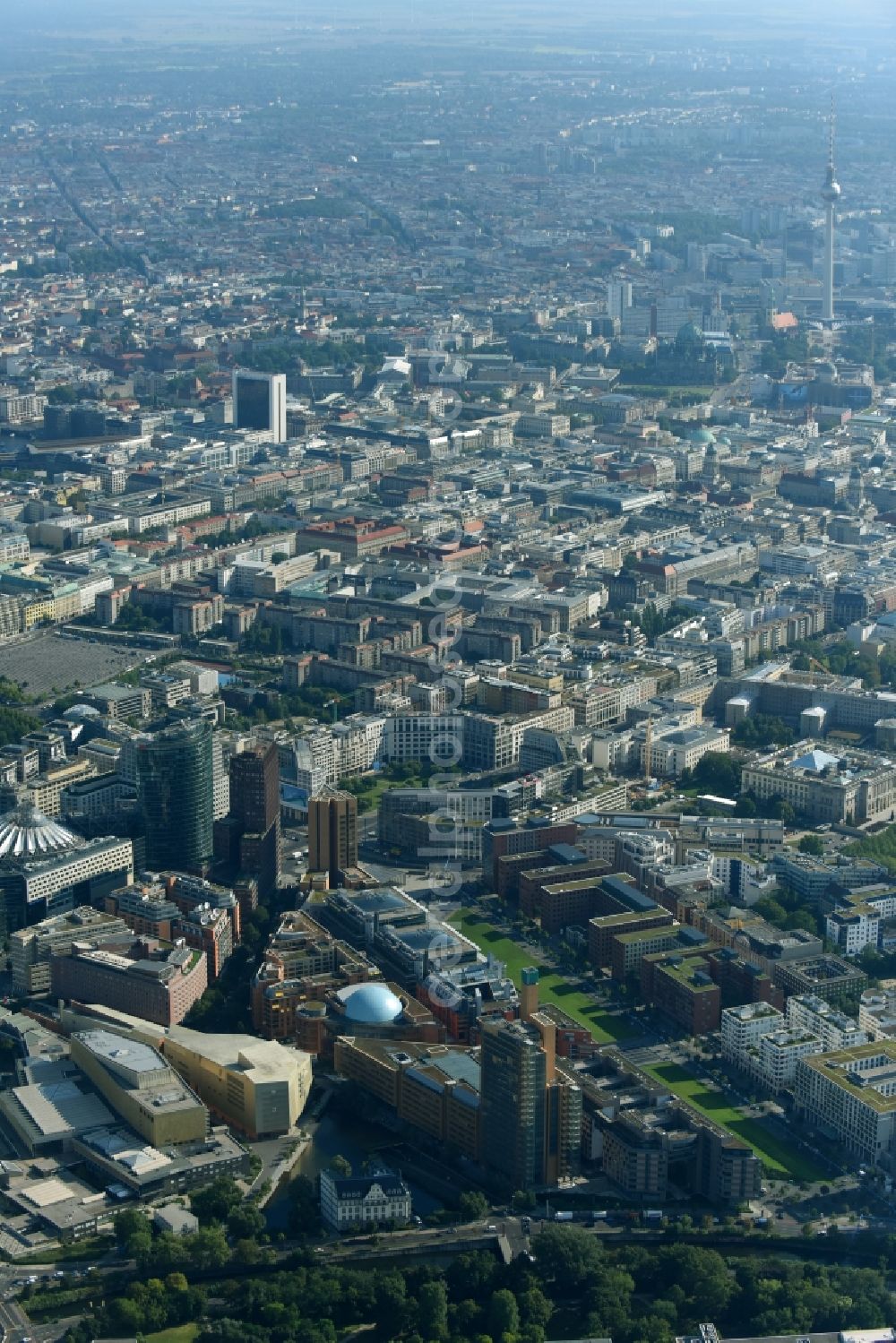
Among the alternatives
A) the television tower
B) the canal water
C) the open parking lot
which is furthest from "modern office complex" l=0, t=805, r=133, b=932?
the television tower

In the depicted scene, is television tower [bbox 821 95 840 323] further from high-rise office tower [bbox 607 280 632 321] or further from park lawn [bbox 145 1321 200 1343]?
park lawn [bbox 145 1321 200 1343]

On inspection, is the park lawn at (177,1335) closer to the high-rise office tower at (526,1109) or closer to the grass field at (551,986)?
the high-rise office tower at (526,1109)

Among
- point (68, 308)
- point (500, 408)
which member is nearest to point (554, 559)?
point (500, 408)

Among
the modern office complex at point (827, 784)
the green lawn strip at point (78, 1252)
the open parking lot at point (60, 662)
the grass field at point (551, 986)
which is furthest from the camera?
the open parking lot at point (60, 662)

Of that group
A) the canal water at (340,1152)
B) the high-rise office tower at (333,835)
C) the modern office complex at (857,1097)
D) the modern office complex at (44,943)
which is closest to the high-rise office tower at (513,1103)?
the canal water at (340,1152)

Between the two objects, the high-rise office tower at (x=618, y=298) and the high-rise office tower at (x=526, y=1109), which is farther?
the high-rise office tower at (x=618, y=298)

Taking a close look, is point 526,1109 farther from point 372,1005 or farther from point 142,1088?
point 142,1088

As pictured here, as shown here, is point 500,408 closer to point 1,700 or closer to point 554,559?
point 554,559
